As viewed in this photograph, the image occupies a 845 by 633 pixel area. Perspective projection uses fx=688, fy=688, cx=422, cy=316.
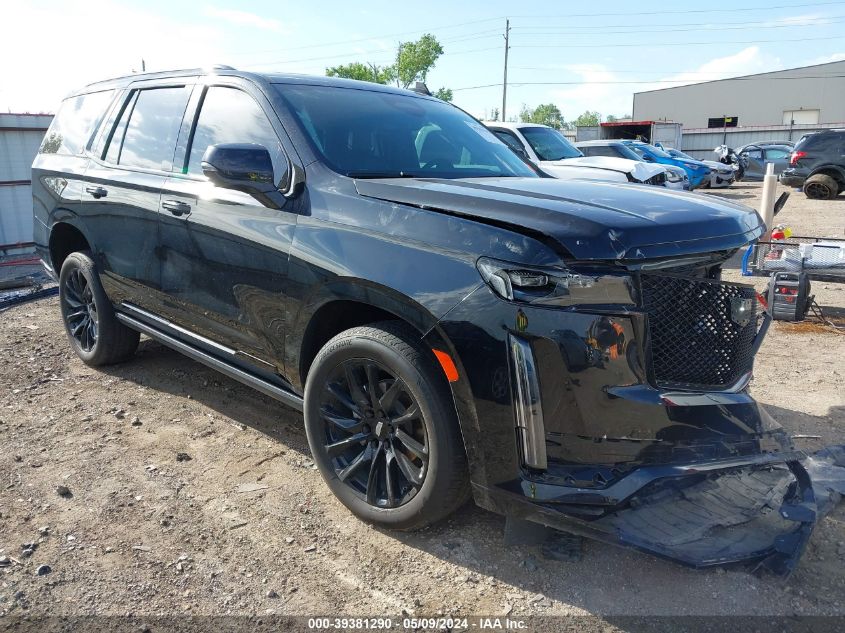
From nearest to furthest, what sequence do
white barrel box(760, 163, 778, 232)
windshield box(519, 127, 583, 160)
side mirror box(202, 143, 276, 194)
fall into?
side mirror box(202, 143, 276, 194) < white barrel box(760, 163, 778, 232) < windshield box(519, 127, 583, 160)

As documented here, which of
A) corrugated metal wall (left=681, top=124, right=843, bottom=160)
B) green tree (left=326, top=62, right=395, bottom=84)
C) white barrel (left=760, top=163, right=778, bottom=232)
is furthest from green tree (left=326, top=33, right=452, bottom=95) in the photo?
white barrel (left=760, top=163, right=778, bottom=232)

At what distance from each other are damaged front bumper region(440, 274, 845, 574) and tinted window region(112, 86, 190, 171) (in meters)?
2.42

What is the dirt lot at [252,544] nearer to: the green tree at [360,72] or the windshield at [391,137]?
the windshield at [391,137]

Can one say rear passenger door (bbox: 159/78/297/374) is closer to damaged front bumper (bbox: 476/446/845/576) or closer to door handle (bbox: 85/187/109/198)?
door handle (bbox: 85/187/109/198)

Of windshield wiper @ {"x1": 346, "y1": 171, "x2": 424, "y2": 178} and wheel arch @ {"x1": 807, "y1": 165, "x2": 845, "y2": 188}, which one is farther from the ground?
wheel arch @ {"x1": 807, "y1": 165, "x2": 845, "y2": 188}

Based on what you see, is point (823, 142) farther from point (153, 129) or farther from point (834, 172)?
point (153, 129)

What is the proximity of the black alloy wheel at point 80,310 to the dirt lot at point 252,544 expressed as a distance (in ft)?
2.49

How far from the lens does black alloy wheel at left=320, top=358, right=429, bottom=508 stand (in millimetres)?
2801

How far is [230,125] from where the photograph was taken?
3.61 m

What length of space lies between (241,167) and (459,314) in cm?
128

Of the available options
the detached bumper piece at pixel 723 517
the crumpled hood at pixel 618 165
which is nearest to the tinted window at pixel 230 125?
the detached bumper piece at pixel 723 517

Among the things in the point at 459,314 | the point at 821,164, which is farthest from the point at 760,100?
the point at 459,314

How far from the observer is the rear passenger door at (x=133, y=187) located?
4.02 meters

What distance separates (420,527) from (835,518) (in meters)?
1.84
